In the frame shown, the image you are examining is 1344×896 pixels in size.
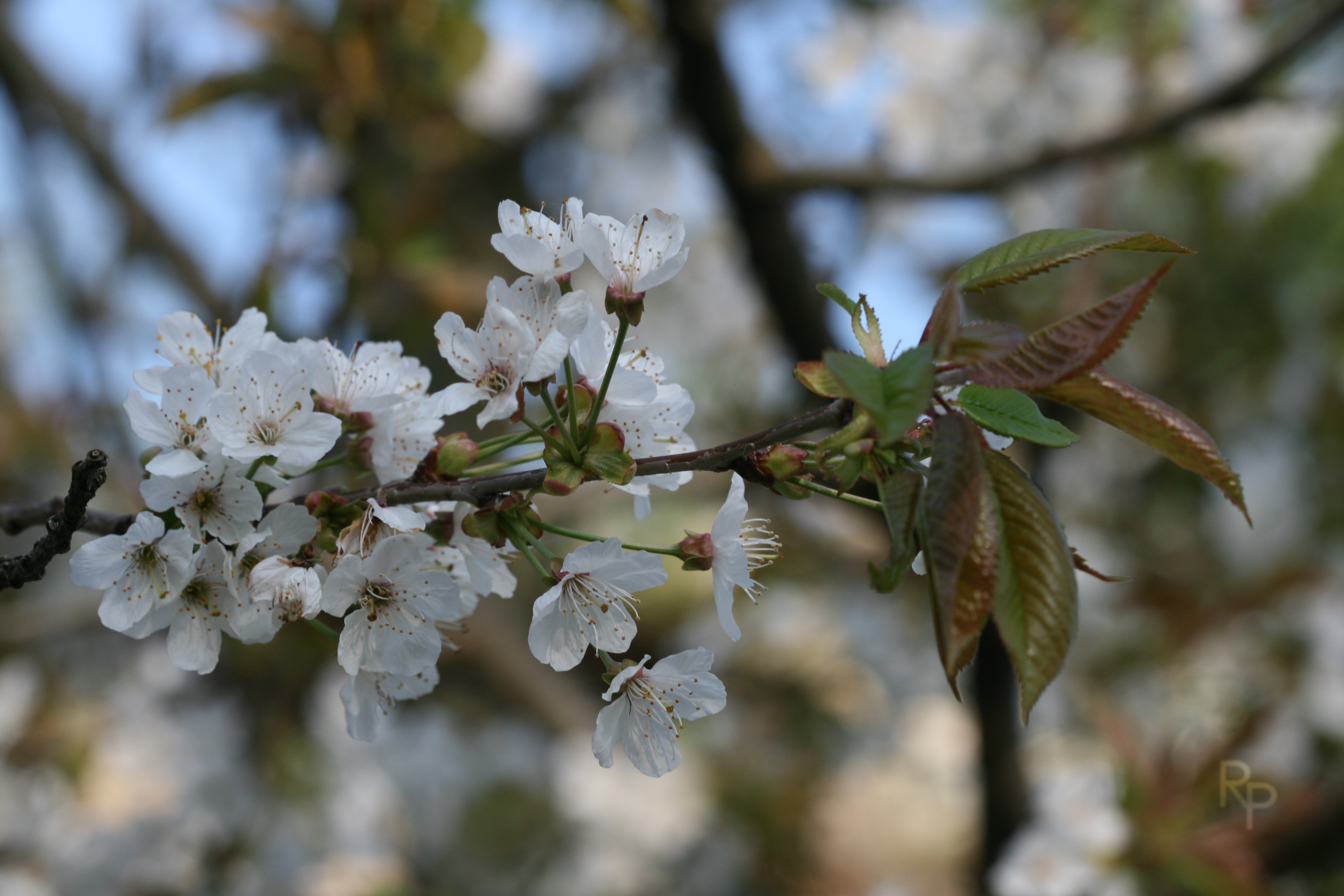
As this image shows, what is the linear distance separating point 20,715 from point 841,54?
315cm

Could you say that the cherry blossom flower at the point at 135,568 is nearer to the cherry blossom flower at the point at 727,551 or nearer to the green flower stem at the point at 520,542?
the green flower stem at the point at 520,542

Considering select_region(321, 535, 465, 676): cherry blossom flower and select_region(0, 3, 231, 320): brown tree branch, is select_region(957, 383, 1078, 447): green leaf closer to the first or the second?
select_region(321, 535, 465, 676): cherry blossom flower

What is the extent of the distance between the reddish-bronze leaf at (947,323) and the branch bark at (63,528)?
0.45 metres

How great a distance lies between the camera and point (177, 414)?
558 millimetres

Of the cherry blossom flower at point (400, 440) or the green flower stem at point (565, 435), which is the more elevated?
the green flower stem at point (565, 435)

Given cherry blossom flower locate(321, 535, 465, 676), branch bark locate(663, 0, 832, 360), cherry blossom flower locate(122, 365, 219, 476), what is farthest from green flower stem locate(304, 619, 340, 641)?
branch bark locate(663, 0, 832, 360)

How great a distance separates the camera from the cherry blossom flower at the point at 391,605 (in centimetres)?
53

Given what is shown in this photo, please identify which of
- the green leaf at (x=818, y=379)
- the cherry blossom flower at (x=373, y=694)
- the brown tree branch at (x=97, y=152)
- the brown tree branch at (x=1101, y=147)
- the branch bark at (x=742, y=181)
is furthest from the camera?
the brown tree branch at (x=97, y=152)

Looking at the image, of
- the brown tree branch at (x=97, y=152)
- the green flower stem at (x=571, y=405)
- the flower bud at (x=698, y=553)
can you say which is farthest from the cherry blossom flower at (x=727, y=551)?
the brown tree branch at (x=97, y=152)

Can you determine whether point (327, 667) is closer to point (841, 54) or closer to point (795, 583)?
point (795, 583)

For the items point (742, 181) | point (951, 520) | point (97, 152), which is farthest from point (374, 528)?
point (97, 152)

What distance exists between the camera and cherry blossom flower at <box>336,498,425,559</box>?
20.5 inches

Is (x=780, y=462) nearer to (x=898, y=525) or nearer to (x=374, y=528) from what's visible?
(x=898, y=525)

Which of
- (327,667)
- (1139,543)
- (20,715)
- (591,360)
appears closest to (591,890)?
(327,667)
